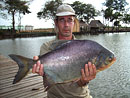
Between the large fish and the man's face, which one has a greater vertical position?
the man's face

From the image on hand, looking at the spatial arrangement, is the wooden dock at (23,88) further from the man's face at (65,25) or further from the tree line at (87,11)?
the tree line at (87,11)

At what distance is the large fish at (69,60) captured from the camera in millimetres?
2033

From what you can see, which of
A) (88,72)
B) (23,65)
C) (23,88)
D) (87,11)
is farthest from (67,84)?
(87,11)

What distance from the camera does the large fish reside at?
203 centimetres

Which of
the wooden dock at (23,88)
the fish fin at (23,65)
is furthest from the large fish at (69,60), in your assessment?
the wooden dock at (23,88)

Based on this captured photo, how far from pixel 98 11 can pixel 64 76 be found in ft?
266

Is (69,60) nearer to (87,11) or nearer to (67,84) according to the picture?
(67,84)

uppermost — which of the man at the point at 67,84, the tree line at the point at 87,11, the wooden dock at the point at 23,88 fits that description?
the tree line at the point at 87,11

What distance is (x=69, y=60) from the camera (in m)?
2.07

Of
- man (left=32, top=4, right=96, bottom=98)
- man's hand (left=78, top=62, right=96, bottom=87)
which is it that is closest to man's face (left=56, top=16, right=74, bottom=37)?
man (left=32, top=4, right=96, bottom=98)

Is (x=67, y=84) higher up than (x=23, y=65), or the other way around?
(x=23, y=65)

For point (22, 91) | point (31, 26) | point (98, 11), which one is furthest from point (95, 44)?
point (98, 11)

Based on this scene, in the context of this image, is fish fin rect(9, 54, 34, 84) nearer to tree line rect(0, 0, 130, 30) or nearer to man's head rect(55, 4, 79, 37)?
man's head rect(55, 4, 79, 37)

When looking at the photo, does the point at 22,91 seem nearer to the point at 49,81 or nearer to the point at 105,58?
the point at 49,81
